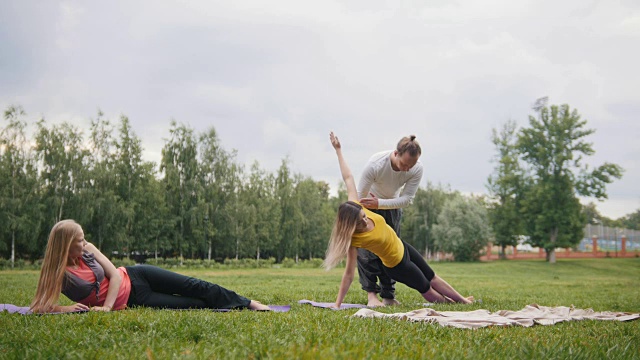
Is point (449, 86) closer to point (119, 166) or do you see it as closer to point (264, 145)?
point (119, 166)

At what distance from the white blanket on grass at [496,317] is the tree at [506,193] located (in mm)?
40387

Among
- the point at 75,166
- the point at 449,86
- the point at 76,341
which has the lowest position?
the point at 76,341

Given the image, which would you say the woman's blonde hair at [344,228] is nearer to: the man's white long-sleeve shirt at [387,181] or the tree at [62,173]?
the man's white long-sleeve shirt at [387,181]

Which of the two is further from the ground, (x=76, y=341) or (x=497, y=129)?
(x=497, y=129)

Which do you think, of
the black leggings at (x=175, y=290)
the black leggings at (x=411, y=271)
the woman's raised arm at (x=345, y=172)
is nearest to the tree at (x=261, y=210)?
the woman's raised arm at (x=345, y=172)

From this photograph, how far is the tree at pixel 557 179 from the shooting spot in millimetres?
41250

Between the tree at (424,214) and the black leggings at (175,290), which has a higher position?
the tree at (424,214)

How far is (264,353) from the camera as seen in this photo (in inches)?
118

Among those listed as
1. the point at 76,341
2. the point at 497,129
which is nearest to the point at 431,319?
the point at 76,341

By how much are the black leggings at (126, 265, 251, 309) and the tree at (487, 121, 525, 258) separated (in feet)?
138

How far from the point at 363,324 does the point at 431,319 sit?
0.78m

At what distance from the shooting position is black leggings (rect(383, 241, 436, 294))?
6.68 metres

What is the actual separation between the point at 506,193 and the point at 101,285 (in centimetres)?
4601

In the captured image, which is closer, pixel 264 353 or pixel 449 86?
pixel 264 353
